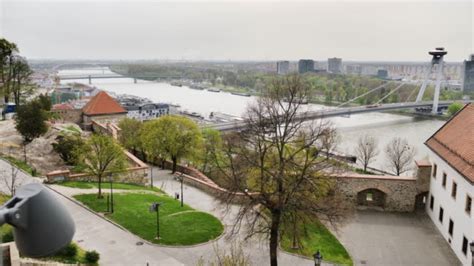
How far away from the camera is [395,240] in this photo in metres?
13.6

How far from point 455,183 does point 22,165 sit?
16860mm

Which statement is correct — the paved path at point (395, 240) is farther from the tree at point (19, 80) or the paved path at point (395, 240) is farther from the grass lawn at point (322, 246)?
the tree at point (19, 80)

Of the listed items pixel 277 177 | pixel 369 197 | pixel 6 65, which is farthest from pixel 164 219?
pixel 6 65

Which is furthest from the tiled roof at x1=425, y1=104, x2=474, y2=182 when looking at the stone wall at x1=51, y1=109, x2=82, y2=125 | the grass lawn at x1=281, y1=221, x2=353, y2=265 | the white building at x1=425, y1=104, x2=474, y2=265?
the stone wall at x1=51, y1=109, x2=82, y2=125

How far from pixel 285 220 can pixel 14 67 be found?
24545 mm

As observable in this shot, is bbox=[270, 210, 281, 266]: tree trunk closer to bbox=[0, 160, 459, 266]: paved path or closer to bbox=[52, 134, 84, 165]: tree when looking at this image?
bbox=[0, 160, 459, 266]: paved path

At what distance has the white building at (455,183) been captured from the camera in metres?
11.9

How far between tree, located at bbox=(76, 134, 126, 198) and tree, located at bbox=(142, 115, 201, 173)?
632cm

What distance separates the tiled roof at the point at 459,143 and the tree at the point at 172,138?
39.9 ft

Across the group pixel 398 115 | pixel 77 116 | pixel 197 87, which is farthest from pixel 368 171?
pixel 197 87

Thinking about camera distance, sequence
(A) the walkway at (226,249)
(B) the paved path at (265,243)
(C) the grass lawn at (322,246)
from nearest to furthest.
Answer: (B) the paved path at (265,243) < (A) the walkway at (226,249) < (C) the grass lawn at (322,246)

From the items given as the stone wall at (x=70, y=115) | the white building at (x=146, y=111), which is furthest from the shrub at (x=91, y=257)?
the white building at (x=146, y=111)

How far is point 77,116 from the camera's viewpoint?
108 ft

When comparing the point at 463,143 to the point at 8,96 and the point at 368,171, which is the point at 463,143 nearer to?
the point at 368,171
